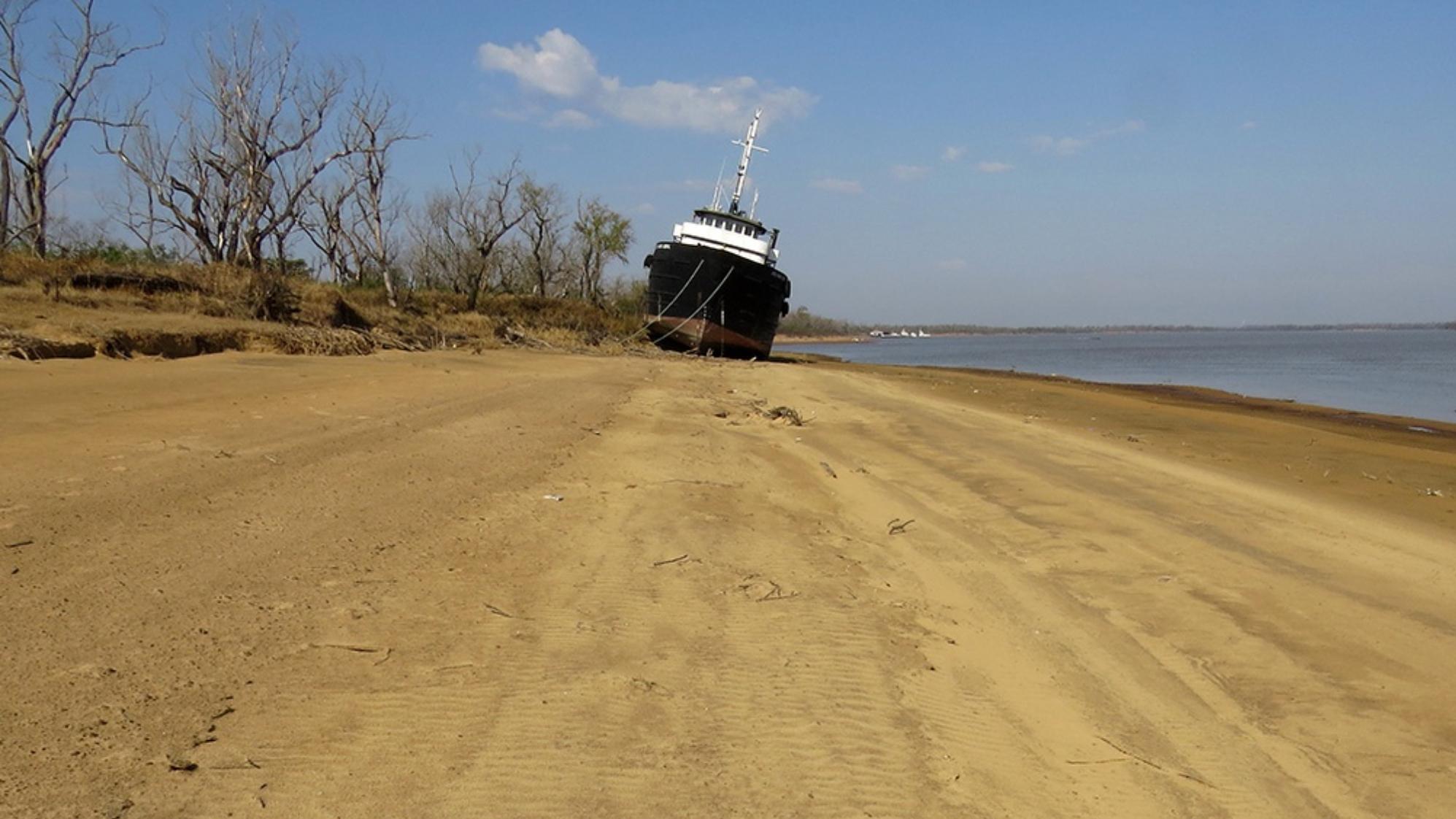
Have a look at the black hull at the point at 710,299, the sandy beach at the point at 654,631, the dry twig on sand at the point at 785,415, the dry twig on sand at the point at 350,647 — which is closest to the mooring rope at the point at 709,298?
the black hull at the point at 710,299

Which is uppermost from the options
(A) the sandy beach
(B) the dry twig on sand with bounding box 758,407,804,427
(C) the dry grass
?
(C) the dry grass

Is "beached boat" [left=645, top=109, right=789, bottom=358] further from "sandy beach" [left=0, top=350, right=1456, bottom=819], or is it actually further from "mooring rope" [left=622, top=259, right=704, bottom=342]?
"sandy beach" [left=0, top=350, right=1456, bottom=819]

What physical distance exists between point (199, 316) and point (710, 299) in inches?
725

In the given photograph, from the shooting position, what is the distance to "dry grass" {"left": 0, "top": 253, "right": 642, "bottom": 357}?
40.1 feet

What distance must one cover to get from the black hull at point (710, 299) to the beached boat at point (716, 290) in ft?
0.08

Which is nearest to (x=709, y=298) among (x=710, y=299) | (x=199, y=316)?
(x=710, y=299)

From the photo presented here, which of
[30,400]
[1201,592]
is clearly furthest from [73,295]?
[1201,592]

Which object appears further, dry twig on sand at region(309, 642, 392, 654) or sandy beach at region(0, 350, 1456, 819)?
dry twig on sand at region(309, 642, 392, 654)

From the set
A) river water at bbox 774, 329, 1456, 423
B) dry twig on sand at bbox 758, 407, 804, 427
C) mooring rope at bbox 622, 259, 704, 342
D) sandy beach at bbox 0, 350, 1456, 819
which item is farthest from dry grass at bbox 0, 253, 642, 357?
river water at bbox 774, 329, 1456, 423

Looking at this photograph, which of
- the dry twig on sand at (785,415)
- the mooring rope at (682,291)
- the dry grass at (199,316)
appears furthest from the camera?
the mooring rope at (682,291)

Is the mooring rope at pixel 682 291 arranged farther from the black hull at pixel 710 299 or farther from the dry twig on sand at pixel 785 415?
the dry twig on sand at pixel 785 415

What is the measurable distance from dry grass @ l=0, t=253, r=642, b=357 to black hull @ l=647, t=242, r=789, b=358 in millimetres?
5030

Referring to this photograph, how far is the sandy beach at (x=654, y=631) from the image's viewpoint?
3004 millimetres

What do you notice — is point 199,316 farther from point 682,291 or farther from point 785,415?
point 682,291
